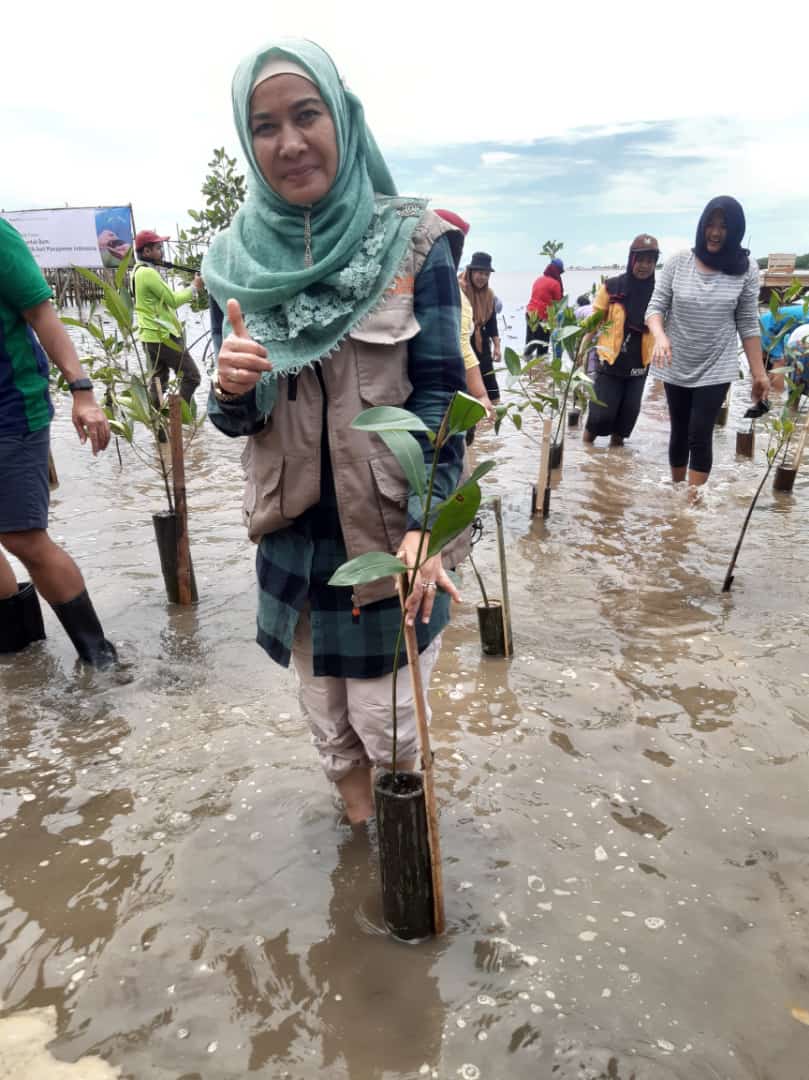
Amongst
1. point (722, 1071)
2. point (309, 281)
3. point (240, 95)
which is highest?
point (240, 95)

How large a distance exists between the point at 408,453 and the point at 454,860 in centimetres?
119

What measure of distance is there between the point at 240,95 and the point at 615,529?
3.53 meters

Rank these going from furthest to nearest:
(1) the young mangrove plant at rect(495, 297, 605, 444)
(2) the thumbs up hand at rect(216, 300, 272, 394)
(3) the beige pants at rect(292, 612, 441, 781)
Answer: (1) the young mangrove plant at rect(495, 297, 605, 444) → (3) the beige pants at rect(292, 612, 441, 781) → (2) the thumbs up hand at rect(216, 300, 272, 394)

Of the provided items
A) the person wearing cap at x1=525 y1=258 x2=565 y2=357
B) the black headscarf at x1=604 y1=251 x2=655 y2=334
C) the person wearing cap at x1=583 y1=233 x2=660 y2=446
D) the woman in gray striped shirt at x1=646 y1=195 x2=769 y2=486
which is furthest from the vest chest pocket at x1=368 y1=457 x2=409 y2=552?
the person wearing cap at x1=525 y1=258 x2=565 y2=357

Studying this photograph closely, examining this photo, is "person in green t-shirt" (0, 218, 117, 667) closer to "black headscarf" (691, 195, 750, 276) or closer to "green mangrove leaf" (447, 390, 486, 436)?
"green mangrove leaf" (447, 390, 486, 436)

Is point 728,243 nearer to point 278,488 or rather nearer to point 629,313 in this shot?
point 629,313

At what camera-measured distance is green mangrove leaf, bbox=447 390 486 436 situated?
3.72 ft

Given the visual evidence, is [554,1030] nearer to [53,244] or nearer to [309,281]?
[309,281]

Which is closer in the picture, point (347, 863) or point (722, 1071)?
point (722, 1071)

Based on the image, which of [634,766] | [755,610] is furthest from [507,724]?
[755,610]

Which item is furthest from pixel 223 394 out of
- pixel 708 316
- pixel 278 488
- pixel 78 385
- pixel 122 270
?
pixel 708 316

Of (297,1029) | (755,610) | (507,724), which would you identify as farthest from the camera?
(755,610)

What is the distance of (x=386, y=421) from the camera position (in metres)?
1.15

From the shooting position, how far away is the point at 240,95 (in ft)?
4.59
